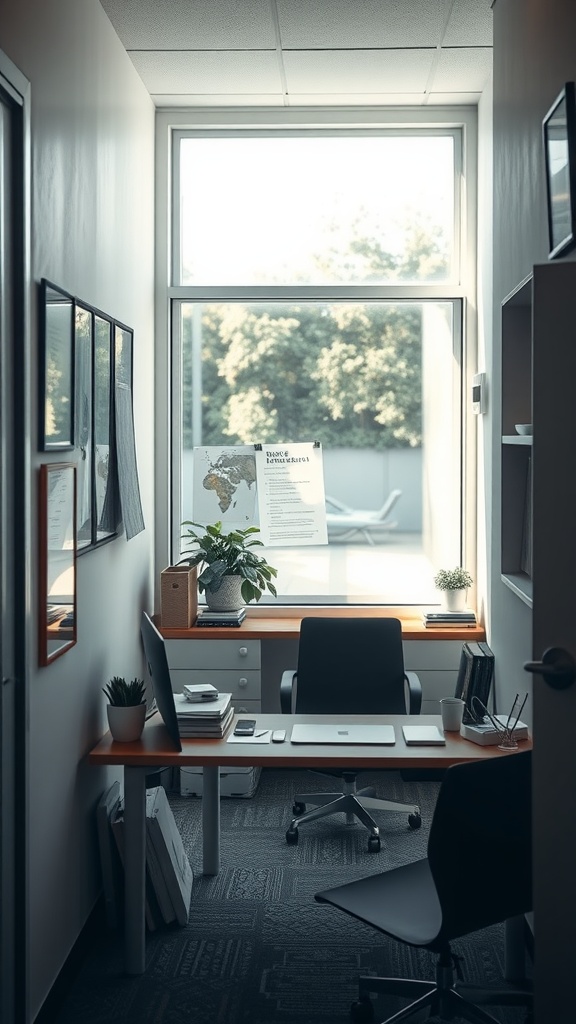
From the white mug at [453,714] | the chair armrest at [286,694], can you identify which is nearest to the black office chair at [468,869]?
the white mug at [453,714]

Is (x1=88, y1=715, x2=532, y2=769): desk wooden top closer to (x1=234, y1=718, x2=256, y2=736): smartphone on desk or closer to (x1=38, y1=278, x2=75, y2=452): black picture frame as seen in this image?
(x1=234, y1=718, x2=256, y2=736): smartphone on desk

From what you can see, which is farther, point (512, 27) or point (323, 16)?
point (323, 16)

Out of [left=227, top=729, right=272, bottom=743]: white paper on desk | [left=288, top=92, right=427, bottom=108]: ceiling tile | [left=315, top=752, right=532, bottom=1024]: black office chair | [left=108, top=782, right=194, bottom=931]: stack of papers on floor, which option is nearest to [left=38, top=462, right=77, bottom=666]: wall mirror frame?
[left=227, top=729, right=272, bottom=743]: white paper on desk

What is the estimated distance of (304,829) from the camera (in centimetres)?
395

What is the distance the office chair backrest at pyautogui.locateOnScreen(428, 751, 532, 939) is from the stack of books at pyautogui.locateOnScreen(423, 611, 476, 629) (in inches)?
84.1

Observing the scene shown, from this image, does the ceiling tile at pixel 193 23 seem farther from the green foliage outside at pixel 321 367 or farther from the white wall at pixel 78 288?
the green foliage outside at pixel 321 367

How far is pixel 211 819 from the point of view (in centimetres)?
343

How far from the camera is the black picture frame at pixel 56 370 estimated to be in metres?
2.50

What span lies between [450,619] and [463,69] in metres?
2.26

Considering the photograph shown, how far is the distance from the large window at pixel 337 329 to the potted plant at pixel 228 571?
1.01 ft

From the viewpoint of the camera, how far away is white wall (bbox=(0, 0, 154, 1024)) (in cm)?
247

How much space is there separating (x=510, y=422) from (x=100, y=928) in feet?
6.53

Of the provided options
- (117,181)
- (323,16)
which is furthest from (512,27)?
(117,181)

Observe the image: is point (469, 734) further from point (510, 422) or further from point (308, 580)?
point (308, 580)
